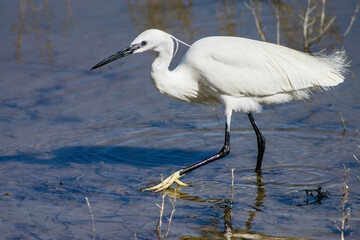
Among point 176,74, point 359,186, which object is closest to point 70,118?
point 176,74

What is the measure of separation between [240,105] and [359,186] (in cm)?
147

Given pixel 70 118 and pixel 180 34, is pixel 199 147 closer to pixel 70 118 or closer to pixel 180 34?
pixel 70 118

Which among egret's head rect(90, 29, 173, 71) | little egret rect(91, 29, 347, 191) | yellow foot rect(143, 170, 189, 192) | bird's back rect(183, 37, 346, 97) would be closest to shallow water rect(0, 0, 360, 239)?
yellow foot rect(143, 170, 189, 192)

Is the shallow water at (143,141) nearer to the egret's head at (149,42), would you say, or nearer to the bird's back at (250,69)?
the bird's back at (250,69)

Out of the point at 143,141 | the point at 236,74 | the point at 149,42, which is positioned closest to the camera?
the point at 149,42

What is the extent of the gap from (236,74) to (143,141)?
1.62 metres

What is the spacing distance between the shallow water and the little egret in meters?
0.54

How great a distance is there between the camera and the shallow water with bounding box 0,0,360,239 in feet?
15.8

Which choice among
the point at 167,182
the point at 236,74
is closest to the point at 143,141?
the point at 167,182

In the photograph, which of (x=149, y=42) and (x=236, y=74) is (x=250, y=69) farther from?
(x=149, y=42)

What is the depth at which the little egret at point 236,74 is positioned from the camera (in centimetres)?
569

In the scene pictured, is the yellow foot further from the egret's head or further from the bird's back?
the egret's head

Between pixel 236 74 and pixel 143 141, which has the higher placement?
pixel 236 74

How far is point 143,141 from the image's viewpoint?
6.77 meters
